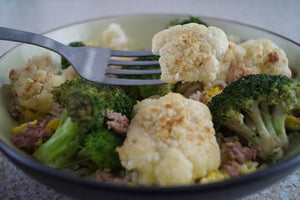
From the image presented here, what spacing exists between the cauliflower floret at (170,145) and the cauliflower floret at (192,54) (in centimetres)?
18

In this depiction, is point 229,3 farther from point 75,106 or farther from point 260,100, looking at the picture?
point 75,106

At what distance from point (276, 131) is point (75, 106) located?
29.7 inches

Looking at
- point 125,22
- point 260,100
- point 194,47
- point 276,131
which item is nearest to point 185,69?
point 194,47

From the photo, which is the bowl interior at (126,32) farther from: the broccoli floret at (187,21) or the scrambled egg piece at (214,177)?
the scrambled egg piece at (214,177)

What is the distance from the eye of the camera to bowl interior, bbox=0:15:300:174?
1.69 metres

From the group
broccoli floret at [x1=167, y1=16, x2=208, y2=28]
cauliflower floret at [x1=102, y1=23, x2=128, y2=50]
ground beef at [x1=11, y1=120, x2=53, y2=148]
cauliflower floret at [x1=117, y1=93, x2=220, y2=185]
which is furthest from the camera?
cauliflower floret at [x1=102, y1=23, x2=128, y2=50]

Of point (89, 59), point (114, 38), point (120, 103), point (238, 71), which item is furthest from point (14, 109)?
point (238, 71)

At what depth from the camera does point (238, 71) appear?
1688 millimetres

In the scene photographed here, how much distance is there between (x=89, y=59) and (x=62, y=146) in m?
0.53

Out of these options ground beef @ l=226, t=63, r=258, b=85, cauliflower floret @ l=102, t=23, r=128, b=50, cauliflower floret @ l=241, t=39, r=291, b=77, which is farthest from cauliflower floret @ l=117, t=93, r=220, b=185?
cauliflower floret @ l=102, t=23, r=128, b=50

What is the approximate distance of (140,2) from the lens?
372 centimetres

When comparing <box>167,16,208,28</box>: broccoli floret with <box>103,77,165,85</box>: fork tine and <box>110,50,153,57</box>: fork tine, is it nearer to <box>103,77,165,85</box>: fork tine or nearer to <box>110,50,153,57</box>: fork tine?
<box>110,50,153,57</box>: fork tine

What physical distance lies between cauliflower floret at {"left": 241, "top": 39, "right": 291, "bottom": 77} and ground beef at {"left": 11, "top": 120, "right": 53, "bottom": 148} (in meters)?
1.00

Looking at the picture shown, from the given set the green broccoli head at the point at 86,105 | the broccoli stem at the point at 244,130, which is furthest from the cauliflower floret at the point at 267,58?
the green broccoli head at the point at 86,105
